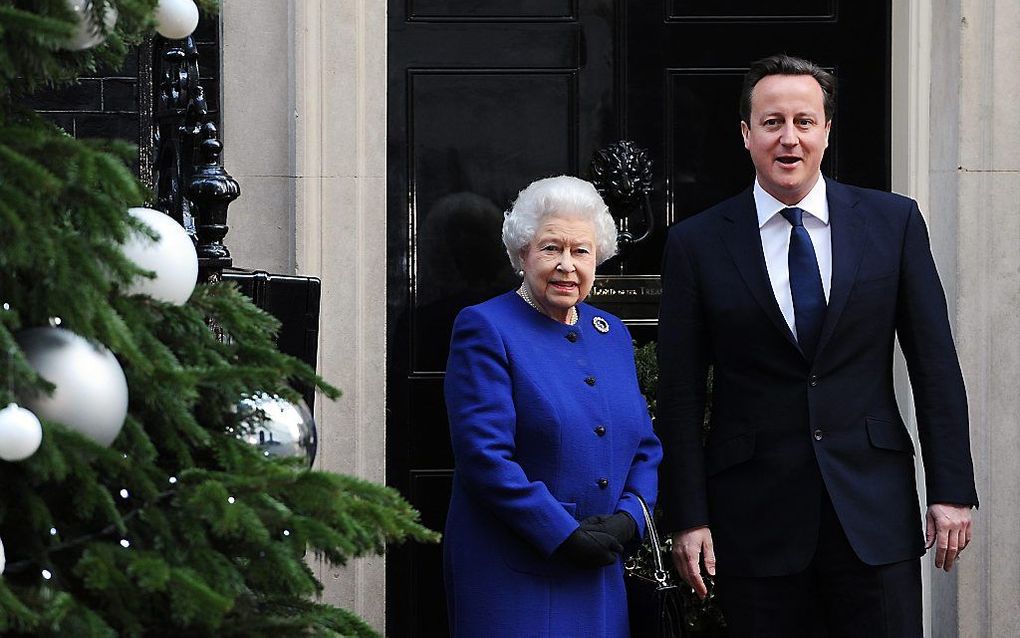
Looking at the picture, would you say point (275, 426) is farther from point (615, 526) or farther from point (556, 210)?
point (556, 210)

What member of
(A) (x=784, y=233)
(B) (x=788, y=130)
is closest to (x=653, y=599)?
(A) (x=784, y=233)

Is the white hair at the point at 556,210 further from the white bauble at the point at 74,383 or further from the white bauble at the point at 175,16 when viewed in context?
the white bauble at the point at 74,383

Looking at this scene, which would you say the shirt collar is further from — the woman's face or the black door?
the black door

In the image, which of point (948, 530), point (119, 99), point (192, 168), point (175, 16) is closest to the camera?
point (175, 16)

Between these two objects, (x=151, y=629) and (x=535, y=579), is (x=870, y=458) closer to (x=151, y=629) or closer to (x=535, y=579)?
(x=535, y=579)

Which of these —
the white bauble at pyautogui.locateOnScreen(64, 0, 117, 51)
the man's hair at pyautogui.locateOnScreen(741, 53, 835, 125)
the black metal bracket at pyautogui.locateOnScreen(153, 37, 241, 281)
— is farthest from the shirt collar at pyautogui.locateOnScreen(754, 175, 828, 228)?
the white bauble at pyautogui.locateOnScreen(64, 0, 117, 51)

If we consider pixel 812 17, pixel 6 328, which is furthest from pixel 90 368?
pixel 812 17

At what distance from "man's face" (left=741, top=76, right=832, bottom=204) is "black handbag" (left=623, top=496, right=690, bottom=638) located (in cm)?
90

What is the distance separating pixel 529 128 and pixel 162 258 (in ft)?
12.7

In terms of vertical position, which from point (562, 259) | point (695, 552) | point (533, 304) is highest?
point (562, 259)

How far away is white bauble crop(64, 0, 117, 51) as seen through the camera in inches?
90.5

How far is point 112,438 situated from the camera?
224cm

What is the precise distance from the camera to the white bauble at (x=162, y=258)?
2357 millimetres

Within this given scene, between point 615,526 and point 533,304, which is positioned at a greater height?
point 533,304
